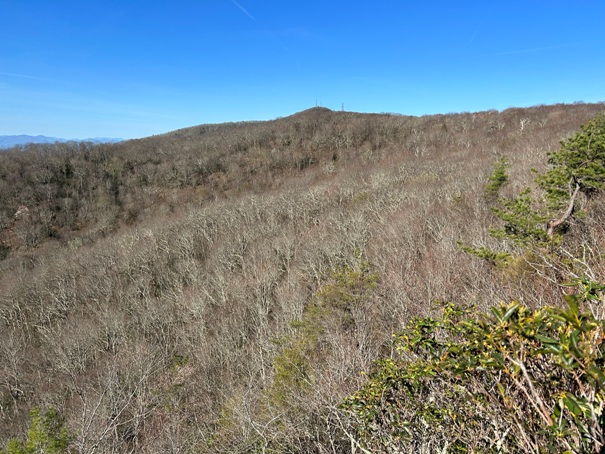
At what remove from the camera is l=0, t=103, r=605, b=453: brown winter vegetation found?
360 inches

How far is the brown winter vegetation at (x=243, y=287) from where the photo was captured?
9.16 metres

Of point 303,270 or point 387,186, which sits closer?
point 303,270

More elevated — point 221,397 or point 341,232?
point 341,232

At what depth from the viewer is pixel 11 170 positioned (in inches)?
2741

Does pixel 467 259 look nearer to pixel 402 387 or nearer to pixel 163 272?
pixel 402 387

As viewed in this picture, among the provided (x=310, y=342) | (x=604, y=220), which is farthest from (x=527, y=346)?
(x=604, y=220)

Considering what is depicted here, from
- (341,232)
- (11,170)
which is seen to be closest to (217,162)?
(11,170)

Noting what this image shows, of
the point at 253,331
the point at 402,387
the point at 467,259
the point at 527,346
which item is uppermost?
the point at 527,346

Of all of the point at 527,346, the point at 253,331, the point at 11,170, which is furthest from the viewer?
the point at 11,170

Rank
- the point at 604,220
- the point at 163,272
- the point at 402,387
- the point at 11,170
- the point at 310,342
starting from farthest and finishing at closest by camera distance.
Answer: the point at 11,170
the point at 163,272
the point at 310,342
the point at 604,220
the point at 402,387

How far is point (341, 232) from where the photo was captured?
27.3 meters

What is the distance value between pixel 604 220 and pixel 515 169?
1765 centimetres

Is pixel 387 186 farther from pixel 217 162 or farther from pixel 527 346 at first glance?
pixel 217 162

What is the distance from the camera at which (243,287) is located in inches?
975
